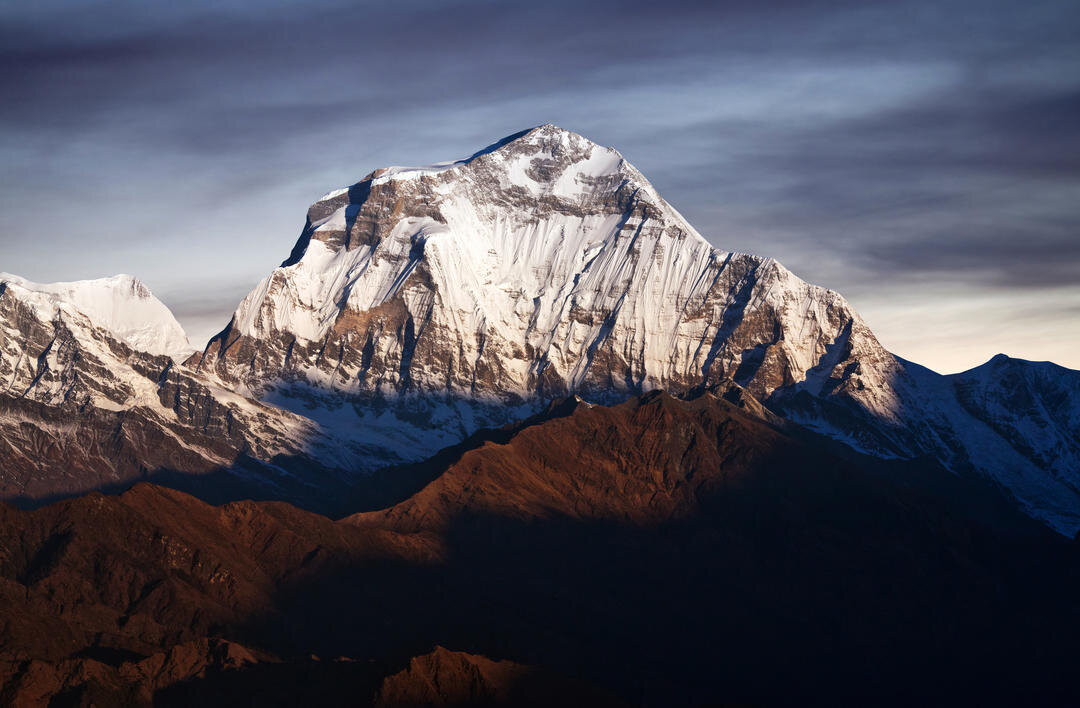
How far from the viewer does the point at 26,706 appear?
199875 millimetres
